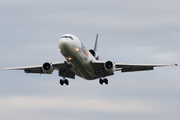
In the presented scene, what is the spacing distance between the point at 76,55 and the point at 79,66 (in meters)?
2.82

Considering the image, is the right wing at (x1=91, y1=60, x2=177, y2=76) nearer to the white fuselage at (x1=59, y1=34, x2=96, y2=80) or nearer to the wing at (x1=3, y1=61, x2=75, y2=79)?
the white fuselage at (x1=59, y1=34, x2=96, y2=80)

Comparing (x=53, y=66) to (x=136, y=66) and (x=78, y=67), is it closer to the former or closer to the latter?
(x=78, y=67)

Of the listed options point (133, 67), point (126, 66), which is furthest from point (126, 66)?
point (133, 67)

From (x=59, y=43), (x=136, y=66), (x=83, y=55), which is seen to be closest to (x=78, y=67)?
(x=83, y=55)

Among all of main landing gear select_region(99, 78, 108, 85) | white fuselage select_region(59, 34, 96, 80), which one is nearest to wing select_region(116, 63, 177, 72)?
main landing gear select_region(99, 78, 108, 85)

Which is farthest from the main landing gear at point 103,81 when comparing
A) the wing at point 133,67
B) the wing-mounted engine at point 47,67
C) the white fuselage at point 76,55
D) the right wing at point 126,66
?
the wing-mounted engine at point 47,67

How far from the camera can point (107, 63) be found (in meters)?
58.6

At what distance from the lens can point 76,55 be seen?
2119 inches

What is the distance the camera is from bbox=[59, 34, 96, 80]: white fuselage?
5200 centimetres

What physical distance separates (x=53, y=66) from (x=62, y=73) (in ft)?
12.8

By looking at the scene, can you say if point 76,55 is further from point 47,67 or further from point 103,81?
point 103,81

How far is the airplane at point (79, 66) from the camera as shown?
173 ft

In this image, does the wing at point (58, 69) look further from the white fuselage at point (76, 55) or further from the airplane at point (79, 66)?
the white fuselage at point (76, 55)

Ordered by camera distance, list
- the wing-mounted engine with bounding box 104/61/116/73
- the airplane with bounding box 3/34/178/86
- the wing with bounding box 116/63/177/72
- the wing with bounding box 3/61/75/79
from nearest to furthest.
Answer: the airplane with bounding box 3/34/178/86 < the wing-mounted engine with bounding box 104/61/116/73 < the wing with bounding box 3/61/75/79 < the wing with bounding box 116/63/177/72
